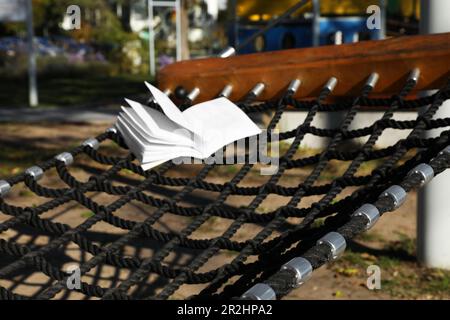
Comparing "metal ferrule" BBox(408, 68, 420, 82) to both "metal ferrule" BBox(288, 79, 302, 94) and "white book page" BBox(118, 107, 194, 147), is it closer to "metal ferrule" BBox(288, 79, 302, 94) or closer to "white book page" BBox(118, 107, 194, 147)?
"metal ferrule" BBox(288, 79, 302, 94)

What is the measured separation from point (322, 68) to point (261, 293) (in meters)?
1.35

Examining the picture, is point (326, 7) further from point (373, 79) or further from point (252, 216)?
point (252, 216)

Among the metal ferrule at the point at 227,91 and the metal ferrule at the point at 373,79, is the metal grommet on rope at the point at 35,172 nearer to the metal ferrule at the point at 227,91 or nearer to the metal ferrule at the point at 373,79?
the metal ferrule at the point at 227,91

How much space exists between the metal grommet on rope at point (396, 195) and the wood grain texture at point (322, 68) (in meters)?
0.69

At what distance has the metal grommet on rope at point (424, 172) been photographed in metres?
1.84

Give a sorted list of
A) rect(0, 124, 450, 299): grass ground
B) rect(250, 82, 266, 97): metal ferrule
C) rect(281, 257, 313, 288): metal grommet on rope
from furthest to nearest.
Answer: rect(0, 124, 450, 299): grass ground < rect(250, 82, 266, 97): metal ferrule < rect(281, 257, 313, 288): metal grommet on rope

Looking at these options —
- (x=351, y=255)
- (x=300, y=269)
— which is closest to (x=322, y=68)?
(x=300, y=269)

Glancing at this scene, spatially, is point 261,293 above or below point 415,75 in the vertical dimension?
below

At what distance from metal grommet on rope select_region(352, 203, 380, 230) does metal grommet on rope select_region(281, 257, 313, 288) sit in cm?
24

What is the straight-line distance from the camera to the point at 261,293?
→ 1.39 m

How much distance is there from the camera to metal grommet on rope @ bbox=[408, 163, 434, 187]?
1.84m

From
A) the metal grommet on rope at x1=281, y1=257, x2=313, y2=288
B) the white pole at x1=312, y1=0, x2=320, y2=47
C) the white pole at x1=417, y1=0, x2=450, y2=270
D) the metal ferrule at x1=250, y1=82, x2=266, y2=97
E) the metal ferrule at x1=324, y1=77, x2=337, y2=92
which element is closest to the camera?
the metal grommet on rope at x1=281, y1=257, x2=313, y2=288

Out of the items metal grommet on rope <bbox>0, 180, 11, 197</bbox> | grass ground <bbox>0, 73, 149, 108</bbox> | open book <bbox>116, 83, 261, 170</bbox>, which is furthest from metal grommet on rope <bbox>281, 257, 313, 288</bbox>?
grass ground <bbox>0, 73, 149, 108</bbox>

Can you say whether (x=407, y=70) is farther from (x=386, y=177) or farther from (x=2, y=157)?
(x=2, y=157)
